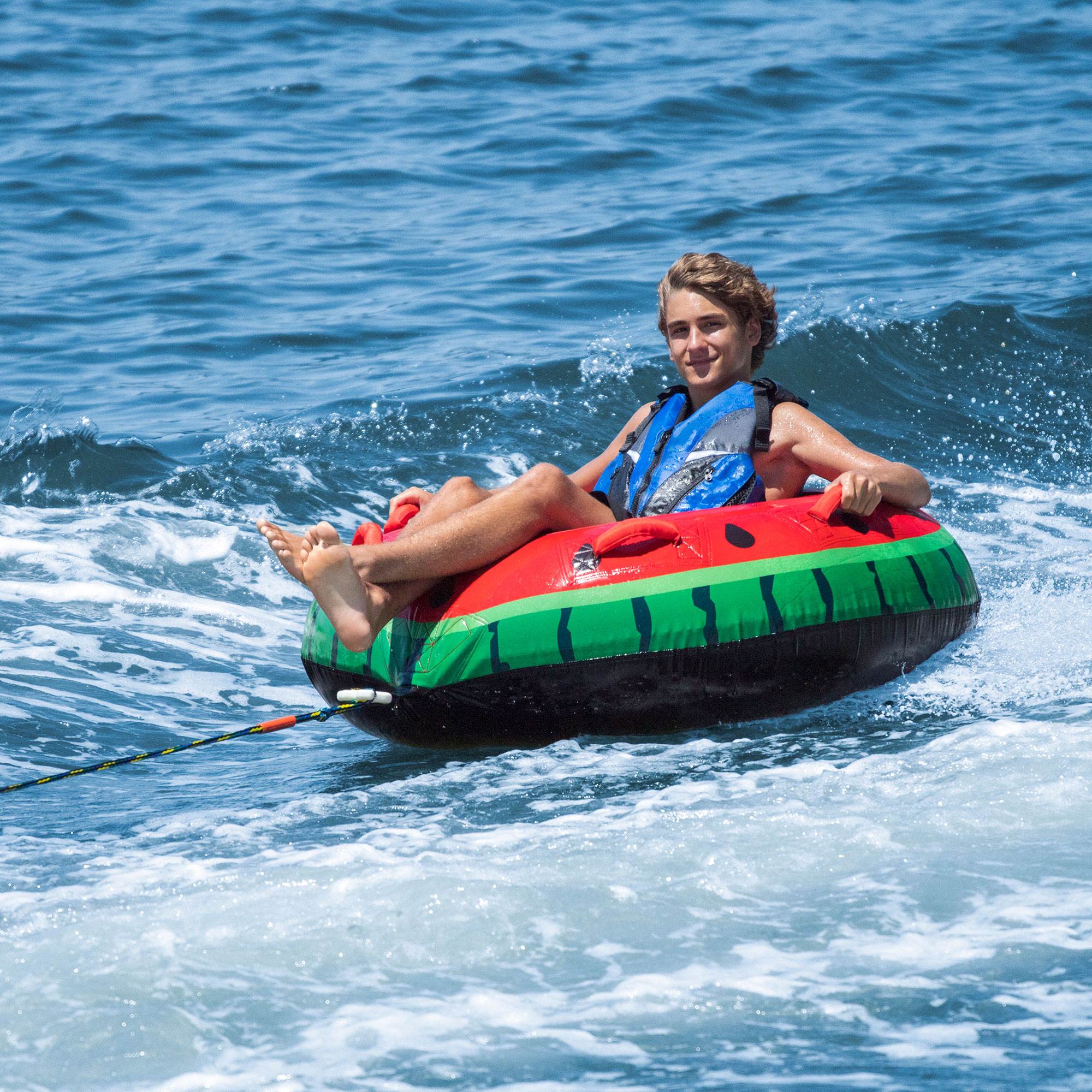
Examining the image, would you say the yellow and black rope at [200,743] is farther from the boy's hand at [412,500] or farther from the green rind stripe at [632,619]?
the boy's hand at [412,500]

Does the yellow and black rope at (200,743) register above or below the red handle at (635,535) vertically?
below

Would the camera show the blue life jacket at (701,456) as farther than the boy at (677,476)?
Yes

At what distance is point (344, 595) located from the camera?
3898 mm

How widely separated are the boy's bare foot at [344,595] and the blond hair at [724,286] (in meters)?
1.42

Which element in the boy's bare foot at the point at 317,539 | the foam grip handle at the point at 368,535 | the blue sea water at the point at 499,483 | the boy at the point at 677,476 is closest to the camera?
the blue sea water at the point at 499,483

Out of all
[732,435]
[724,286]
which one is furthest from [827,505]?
[724,286]

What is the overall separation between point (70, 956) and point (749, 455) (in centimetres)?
251

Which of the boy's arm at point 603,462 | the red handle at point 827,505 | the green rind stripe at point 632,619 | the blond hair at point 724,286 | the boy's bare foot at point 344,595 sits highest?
the blond hair at point 724,286

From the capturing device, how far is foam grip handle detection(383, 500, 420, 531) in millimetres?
4602

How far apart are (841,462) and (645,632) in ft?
2.90

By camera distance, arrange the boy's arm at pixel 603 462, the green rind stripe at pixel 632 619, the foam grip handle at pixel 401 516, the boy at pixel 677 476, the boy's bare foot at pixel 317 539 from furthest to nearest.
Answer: the boy's arm at pixel 603 462
the foam grip handle at pixel 401 516
the green rind stripe at pixel 632 619
the boy at pixel 677 476
the boy's bare foot at pixel 317 539

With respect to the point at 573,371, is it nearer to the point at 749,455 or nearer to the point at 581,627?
the point at 749,455

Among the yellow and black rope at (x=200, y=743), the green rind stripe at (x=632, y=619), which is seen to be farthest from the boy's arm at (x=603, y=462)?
the yellow and black rope at (x=200, y=743)

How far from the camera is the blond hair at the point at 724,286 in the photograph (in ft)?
15.5
